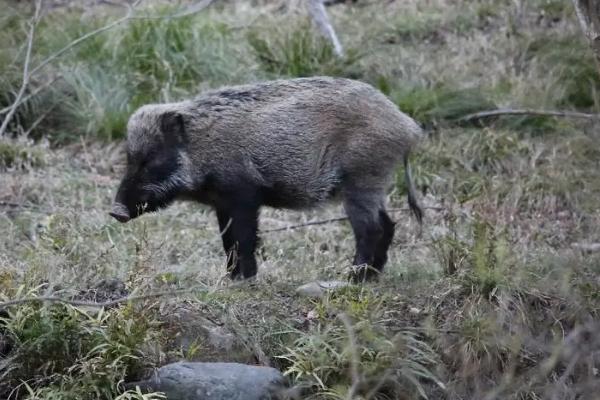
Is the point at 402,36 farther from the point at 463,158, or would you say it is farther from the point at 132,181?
the point at 132,181

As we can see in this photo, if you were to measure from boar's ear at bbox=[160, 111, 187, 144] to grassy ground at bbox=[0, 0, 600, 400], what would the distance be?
724mm

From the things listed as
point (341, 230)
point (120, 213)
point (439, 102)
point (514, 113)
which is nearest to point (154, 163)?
point (120, 213)

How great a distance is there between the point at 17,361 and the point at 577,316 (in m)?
2.88

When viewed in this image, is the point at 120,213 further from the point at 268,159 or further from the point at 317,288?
the point at 317,288

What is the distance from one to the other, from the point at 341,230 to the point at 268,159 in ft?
7.67

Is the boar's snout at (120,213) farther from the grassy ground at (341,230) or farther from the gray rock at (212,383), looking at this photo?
the gray rock at (212,383)

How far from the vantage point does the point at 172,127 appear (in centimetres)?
697

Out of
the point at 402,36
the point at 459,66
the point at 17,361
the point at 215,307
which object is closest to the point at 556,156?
the point at 459,66

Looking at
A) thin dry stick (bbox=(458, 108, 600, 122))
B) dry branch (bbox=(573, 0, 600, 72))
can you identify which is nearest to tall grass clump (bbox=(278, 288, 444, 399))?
dry branch (bbox=(573, 0, 600, 72))

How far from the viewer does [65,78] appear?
35.2ft

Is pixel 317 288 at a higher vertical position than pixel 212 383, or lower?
lower

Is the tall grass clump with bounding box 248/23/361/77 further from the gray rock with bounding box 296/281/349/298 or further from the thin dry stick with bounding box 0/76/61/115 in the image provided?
the gray rock with bounding box 296/281/349/298

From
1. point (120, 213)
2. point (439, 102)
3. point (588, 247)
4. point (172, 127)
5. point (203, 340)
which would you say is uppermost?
point (172, 127)

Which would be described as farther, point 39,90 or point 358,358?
point 39,90
